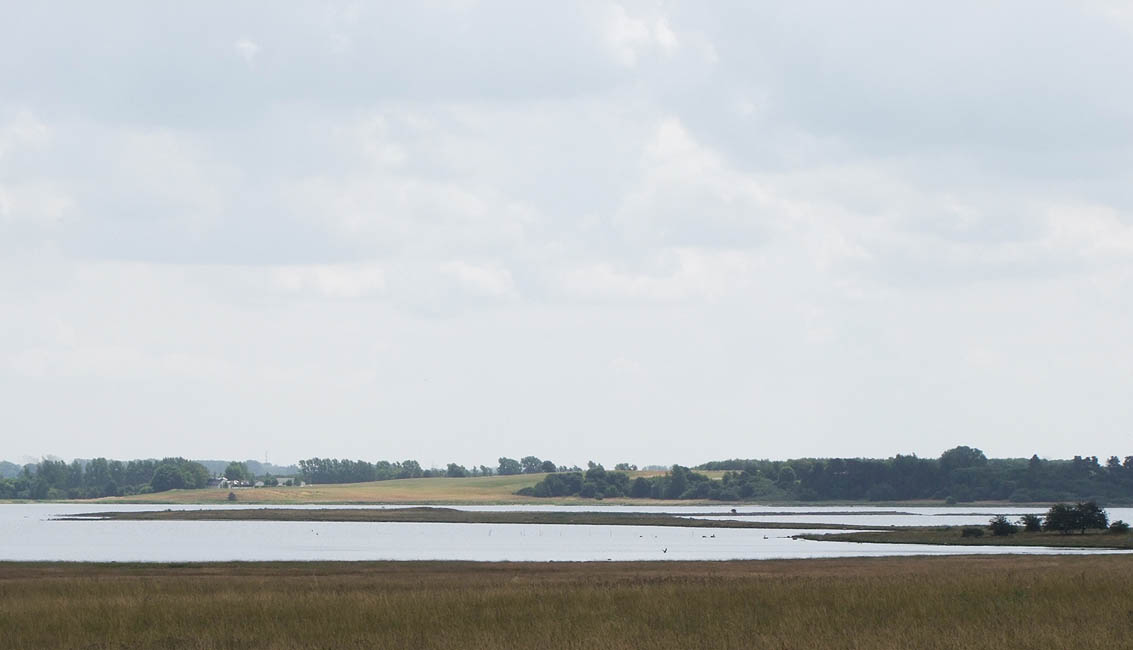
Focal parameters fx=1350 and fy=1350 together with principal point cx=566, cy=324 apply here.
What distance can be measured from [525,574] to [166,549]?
5269 cm

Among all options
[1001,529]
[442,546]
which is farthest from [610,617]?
[442,546]

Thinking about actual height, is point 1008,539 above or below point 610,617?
below

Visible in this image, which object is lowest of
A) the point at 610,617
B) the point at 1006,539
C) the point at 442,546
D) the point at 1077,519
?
the point at 442,546

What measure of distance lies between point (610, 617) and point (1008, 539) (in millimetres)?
77246

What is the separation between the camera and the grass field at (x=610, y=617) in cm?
2972

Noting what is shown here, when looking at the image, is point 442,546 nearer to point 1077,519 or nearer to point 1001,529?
point 1001,529

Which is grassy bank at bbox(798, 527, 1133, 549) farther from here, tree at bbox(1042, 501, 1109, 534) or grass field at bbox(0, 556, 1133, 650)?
grass field at bbox(0, 556, 1133, 650)

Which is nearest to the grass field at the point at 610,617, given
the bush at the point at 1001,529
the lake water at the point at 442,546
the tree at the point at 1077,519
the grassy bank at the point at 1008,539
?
the lake water at the point at 442,546

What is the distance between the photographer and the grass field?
29.7 meters

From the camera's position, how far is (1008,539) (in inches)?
4119

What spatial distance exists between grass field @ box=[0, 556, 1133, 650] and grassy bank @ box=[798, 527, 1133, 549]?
188ft

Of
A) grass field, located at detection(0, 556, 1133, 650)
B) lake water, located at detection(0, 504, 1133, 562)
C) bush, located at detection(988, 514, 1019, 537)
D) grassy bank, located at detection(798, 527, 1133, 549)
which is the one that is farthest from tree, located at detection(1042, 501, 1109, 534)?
grass field, located at detection(0, 556, 1133, 650)

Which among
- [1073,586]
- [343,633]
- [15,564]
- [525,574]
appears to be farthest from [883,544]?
[343,633]

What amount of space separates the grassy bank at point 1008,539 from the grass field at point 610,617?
57.2 metres
